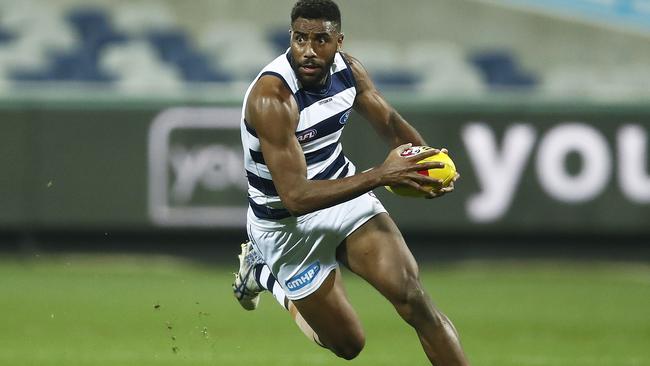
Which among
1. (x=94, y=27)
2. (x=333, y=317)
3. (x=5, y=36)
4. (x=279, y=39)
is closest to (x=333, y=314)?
(x=333, y=317)

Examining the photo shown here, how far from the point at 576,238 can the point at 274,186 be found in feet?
26.2

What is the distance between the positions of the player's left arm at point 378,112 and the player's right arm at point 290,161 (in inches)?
29.6

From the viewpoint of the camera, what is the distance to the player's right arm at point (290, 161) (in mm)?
5738

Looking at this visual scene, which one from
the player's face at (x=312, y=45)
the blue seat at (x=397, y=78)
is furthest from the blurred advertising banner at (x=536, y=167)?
the player's face at (x=312, y=45)

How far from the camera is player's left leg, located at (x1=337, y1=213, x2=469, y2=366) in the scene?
5.75 meters

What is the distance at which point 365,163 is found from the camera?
13539mm

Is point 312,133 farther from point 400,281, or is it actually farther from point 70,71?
point 70,71

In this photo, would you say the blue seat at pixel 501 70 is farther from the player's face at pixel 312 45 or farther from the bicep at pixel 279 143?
the bicep at pixel 279 143

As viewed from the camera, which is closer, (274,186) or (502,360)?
(274,186)

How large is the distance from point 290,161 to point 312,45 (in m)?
0.59

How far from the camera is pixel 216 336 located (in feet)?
31.2

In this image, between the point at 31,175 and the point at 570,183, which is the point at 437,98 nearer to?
the point at 570,183

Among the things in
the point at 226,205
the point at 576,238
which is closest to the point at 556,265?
the point at 576,238

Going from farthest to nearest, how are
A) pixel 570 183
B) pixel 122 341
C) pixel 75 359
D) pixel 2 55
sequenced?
pixel 2 55 < pixel 570 183 < pixel 122 341 < pixel 75 359
